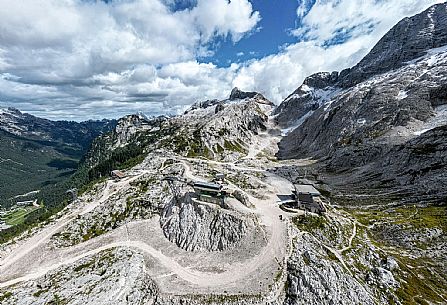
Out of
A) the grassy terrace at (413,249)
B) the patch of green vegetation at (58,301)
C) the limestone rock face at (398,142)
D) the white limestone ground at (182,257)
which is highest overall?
the limestone rock face at (398,142)

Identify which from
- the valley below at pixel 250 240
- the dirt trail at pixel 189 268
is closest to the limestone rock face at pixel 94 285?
the valley below at pixel 250 240

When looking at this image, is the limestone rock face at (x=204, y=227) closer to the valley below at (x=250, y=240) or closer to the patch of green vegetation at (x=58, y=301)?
the valley below at (x=250, y=240)

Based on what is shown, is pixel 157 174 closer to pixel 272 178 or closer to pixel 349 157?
Answer: pixel 272 178

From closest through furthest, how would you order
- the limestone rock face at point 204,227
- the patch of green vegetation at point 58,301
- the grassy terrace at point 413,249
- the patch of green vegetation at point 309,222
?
the patch of green vegetation at point 58,301 → the grassy terrace at point 413,249 → the limestone rock face at point 204,227 → the patch of green vegetation at point 309,222

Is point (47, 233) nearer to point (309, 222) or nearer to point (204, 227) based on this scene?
point (204, 227)

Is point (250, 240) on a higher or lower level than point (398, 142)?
lower

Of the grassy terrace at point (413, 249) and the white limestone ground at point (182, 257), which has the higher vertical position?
the grassy terrace at point (413, 249)

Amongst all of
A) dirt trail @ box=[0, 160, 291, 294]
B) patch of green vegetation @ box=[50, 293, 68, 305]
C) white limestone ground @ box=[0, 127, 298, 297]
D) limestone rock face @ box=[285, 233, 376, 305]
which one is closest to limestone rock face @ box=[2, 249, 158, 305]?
patch of green vegetation @ box=[50, 293, 68, 305]

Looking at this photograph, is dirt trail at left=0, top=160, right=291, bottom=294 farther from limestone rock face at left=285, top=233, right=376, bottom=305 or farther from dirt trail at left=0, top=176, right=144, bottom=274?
limestone rock face at left=285, top=233, right=376, bottom=305

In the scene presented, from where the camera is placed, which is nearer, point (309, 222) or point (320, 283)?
point (320, 283)

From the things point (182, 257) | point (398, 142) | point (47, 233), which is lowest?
point (47, 233)

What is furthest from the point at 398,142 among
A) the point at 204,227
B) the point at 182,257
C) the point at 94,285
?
the point at 94,285
